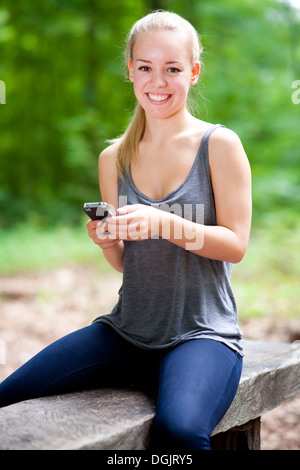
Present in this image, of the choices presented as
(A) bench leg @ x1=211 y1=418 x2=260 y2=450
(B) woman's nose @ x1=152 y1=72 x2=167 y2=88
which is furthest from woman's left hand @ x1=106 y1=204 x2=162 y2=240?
(A) bench leg @ x1=211 y1=418 x2=260 y2=450

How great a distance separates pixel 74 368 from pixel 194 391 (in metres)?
0.45

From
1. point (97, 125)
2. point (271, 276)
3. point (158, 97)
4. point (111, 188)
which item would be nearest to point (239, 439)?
point (111, 188)

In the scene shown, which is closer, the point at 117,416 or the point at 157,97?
the point at 117,416

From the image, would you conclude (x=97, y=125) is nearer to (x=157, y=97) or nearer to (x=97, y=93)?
(x=97, y=93)

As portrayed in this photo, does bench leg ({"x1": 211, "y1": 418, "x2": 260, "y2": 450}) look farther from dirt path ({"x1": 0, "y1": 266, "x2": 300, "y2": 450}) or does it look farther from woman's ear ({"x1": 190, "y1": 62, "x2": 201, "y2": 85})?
woman's ear ({"x1": 190, "y1": 62, "x2": 201, "y2": 85})

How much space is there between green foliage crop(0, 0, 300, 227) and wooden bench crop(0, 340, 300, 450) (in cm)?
455

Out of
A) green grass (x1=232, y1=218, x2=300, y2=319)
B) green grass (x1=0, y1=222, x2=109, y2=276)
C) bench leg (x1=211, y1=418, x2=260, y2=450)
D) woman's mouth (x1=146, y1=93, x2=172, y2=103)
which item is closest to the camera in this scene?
woman's mouth (x1=146, y1=93, x2=172, y2=103)

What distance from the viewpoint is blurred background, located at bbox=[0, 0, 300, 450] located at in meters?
5.69

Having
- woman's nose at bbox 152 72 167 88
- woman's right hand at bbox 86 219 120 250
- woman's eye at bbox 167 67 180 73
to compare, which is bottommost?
woman's right hand at bbox 86 219 120 250

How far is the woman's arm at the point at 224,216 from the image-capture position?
1.49 meters

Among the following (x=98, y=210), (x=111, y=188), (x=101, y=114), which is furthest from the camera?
(x=101, y=114)

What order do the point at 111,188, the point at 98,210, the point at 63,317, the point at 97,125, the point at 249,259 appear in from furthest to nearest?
the point at 97,125 < the point at 249,259 < the point at 63,317 < the point at 111,188 < the point at 98,210

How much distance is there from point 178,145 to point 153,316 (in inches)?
22.5

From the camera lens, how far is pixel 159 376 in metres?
1.53
